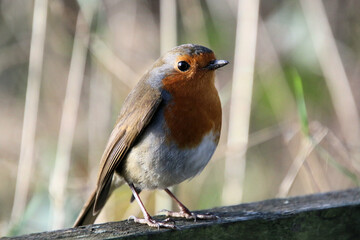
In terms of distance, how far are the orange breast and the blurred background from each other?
1.64 feet

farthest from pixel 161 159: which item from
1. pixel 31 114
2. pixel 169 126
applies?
pixel 31 114

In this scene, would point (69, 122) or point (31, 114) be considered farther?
point (69, 122)

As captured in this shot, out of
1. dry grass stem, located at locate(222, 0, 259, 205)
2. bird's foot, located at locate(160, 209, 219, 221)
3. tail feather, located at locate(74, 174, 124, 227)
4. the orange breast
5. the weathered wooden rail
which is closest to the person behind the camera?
the weathered wooden rail

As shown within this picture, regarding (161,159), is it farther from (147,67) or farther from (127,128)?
(147,67)

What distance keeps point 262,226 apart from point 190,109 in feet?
2.00

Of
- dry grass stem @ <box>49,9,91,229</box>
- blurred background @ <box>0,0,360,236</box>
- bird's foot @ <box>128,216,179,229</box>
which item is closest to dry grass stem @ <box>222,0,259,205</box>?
blurred background @ <box>0,0,360,236</box>

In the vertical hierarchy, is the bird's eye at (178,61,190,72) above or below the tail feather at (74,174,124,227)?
above

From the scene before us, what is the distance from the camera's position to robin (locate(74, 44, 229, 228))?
2.35 meters

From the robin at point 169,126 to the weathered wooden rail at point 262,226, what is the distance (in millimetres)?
332

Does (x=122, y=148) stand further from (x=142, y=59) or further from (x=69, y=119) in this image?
(x=142, y=59)

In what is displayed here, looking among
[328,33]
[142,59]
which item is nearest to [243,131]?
[328,33]

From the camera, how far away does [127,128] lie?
249 centimetres

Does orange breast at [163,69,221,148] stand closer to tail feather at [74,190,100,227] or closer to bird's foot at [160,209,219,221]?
bird's foot at [160,209,219,221]

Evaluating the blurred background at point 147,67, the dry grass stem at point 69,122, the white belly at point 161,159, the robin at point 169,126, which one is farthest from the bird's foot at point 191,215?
the dry grass stem at point 69,122
